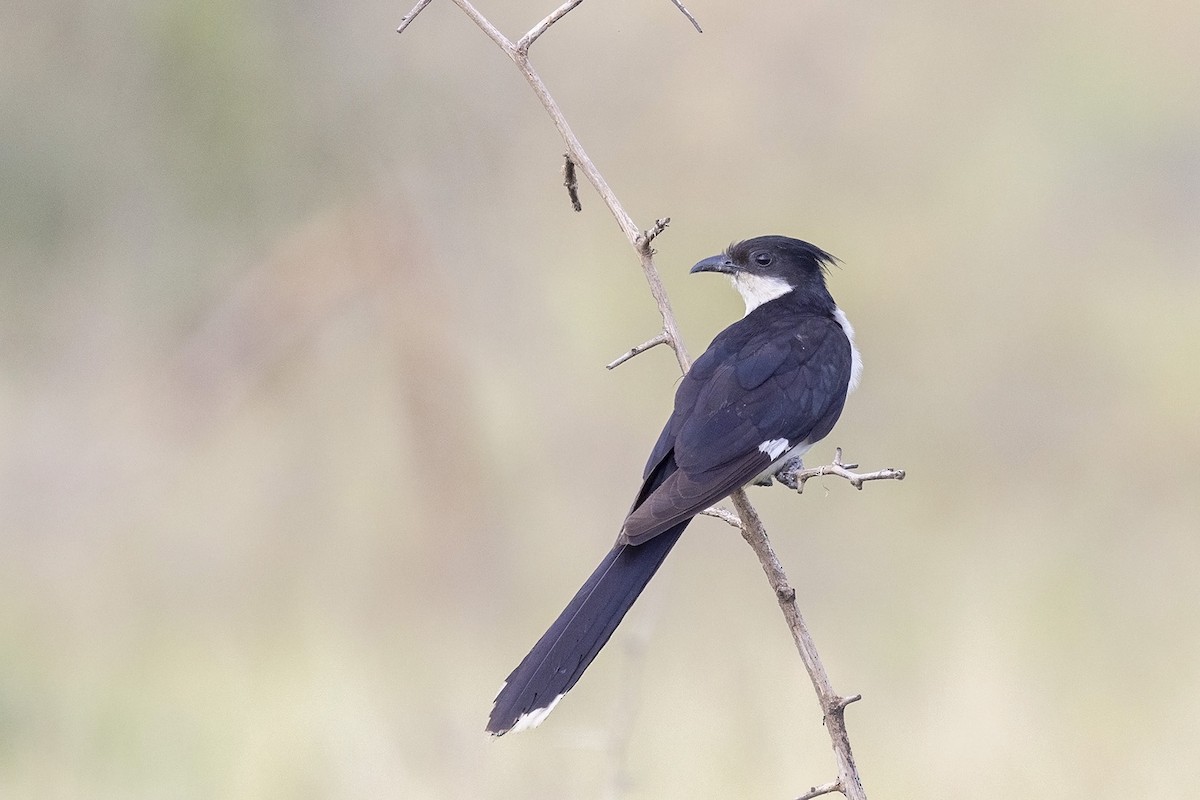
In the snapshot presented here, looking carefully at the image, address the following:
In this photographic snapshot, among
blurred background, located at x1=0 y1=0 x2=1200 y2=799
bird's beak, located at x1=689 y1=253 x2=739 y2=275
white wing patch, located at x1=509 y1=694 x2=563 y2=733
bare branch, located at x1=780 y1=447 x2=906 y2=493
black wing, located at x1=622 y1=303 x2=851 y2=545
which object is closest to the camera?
bare branch, located at x1=780 y1=447 x2=906 y2=493

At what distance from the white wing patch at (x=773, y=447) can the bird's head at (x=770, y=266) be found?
3.29 ft

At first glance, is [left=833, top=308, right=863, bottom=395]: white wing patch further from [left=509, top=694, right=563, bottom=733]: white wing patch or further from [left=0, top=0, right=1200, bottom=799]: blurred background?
[left=509, top=694, right=563, bottom=733]: white wing patch

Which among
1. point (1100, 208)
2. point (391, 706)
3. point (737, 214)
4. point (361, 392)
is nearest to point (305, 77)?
point (361, 392)

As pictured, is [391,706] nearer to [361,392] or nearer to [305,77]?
[361,392]

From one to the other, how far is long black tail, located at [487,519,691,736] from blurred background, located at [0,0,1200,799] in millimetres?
1283

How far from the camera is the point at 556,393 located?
6.65 metres

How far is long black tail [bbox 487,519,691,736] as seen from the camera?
8.65 feet

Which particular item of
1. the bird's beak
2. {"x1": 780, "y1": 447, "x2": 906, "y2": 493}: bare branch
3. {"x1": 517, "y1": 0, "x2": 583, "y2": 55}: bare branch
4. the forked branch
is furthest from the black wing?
{"x1": 517, "y1": 0, "x2": 583, "y2": 55}: bare branch

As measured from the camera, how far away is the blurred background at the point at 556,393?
16.5 ft

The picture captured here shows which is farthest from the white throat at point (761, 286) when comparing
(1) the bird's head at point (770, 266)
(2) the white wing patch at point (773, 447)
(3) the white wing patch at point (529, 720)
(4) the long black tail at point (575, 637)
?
A: (3) the white wing patch at point (529, 720)

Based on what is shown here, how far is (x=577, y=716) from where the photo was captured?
5203 mm

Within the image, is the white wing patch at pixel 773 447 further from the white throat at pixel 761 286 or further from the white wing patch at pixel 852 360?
the white throat at pixel 761 286

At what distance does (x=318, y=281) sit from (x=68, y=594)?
6.54 feet

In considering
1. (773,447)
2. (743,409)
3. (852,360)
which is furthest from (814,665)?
(852,360)
